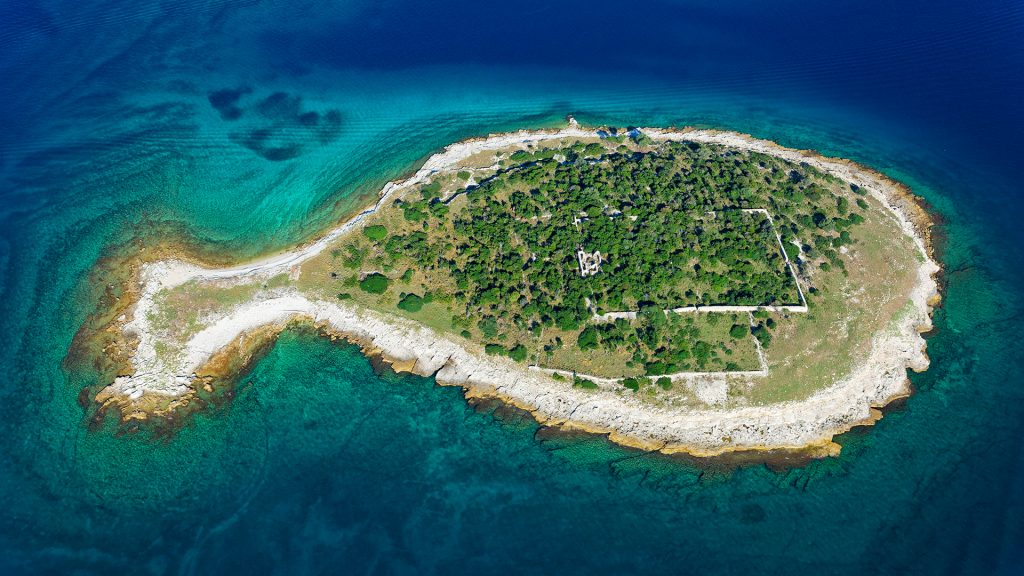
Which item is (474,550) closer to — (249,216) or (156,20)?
(249,216)

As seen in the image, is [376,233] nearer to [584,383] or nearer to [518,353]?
[518,353]

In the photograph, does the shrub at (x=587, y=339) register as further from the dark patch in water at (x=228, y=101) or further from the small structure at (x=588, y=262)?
the dark patch in water at (x=228, y=101)

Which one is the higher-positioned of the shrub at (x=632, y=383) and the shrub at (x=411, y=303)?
the shrub at (x=411, y=303)

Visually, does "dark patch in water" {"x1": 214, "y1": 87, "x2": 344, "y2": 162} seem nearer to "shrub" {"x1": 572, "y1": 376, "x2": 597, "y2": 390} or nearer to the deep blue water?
the deep blue water

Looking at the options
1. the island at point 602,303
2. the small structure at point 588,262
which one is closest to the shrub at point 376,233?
the island at point 602,303

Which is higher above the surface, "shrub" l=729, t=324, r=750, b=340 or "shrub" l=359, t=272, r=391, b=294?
"shrub" l=359, t=272, r=391, b=294

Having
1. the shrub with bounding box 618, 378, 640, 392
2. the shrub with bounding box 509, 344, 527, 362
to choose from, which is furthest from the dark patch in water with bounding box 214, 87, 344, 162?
the shrub with bounding box 618, 378, 640, 392

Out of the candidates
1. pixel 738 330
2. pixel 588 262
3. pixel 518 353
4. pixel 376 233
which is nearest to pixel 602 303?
pixel 588 262
